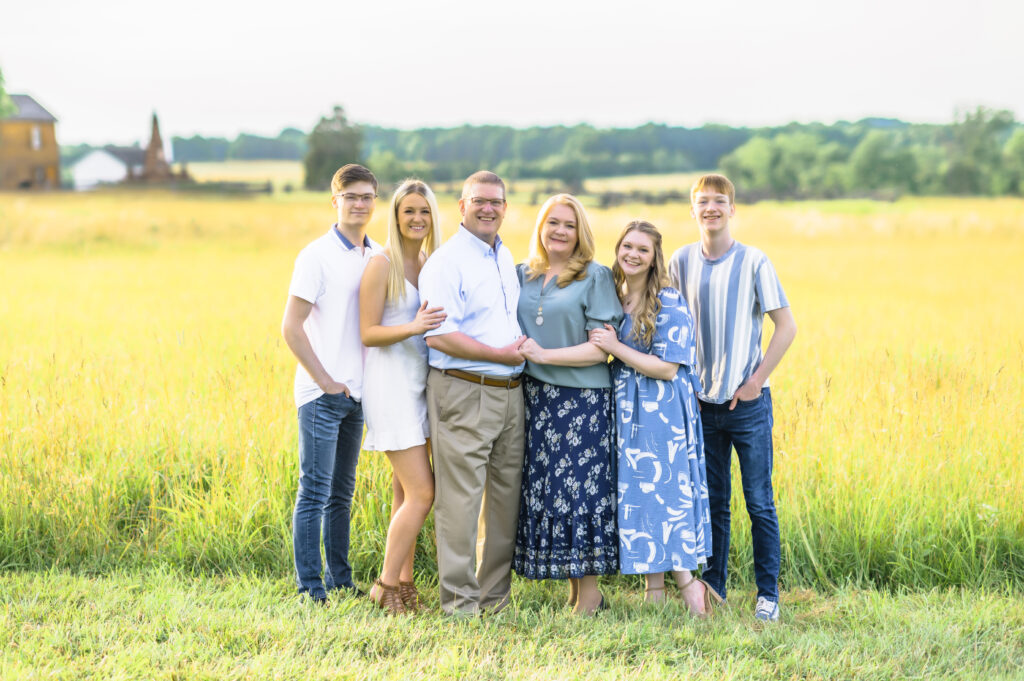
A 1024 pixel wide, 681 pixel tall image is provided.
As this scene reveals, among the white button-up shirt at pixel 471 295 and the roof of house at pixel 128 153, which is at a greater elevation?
the roof of house at pixel 128 153

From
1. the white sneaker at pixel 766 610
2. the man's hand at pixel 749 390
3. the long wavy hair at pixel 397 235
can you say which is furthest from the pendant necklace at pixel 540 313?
the white sneaker at pixel 766 610

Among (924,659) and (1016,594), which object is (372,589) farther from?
(1016,594)

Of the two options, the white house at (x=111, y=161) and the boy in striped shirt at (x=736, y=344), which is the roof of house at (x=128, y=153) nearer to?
the white house at (x=111, y=161)

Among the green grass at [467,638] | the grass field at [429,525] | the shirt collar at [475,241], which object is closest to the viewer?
the green grass at [467,638]

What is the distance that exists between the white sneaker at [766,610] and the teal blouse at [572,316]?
1.46 meters

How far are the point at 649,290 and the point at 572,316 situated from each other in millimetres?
436

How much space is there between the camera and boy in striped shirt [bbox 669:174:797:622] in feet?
14.2

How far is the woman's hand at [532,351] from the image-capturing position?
414cm

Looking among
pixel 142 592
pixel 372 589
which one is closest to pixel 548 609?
pixel 372 589

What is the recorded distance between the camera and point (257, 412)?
19.3 feet

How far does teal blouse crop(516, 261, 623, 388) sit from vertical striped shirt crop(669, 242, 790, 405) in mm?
493

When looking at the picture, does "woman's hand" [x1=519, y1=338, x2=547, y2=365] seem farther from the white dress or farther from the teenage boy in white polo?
the teenage boy in white polo

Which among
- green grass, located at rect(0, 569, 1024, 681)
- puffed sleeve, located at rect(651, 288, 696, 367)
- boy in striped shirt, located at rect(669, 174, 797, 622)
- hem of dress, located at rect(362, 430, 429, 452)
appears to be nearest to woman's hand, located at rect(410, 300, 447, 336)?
hem of dress, located at rect(362, 430, 429, 452)

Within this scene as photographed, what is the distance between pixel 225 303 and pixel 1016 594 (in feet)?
36.3
